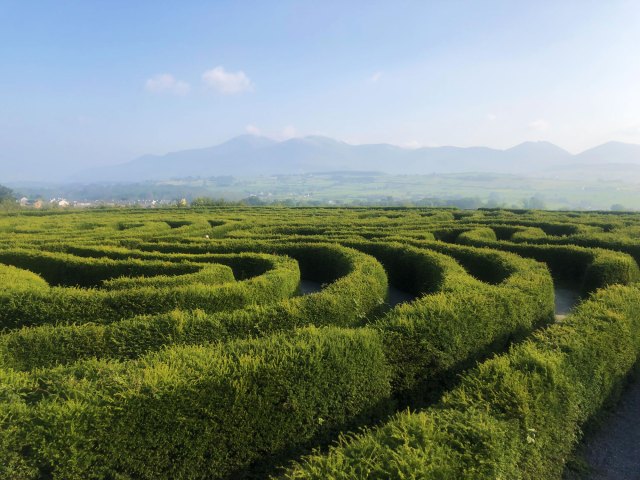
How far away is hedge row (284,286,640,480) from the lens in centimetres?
541

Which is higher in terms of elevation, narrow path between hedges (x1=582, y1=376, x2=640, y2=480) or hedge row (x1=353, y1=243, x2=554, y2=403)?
hedge row (x1=353, y1=243, x2=554, y2=403)

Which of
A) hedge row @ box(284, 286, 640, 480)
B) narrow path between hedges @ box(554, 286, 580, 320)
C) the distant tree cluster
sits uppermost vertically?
the distant tree cluster

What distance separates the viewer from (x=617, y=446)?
27.9 ft

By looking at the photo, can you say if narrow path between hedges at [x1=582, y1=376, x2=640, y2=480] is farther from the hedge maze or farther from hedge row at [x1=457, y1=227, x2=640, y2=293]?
hedge row at [x1=457, y1=227, x2=640, y2=293]

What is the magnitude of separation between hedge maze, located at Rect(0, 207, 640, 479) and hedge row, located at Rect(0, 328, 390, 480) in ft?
0.08

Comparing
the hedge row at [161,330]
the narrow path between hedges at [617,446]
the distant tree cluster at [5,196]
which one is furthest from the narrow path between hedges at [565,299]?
the distant tree cluster at [5,196]

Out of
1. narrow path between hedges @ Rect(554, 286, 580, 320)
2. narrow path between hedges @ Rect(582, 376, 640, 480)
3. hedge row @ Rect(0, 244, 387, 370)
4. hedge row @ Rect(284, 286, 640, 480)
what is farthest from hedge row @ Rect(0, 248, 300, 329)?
narrow path between hedges @ Rect(554, 286, 580, 320)

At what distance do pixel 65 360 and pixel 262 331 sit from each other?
4587 millimetres

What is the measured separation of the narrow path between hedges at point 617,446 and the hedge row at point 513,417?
1.57 ft

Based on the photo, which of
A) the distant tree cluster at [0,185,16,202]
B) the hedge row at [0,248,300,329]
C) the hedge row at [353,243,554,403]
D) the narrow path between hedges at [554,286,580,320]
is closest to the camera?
the hedge row at [353,243,554,403]

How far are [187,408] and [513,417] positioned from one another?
5432 mm

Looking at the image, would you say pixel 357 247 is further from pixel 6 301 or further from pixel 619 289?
pixel 6 301

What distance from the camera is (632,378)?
10711 millimetres

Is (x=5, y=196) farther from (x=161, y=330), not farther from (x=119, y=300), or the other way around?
(x=161, y=330)
